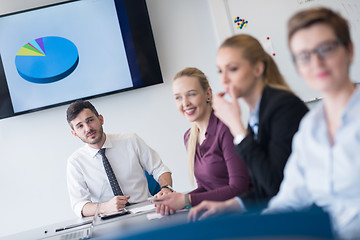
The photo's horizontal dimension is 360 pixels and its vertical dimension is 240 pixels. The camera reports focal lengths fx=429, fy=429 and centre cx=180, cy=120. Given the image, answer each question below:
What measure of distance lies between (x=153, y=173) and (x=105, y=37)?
1441 mm

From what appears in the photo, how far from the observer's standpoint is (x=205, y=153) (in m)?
2.16

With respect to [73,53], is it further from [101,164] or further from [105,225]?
[105,225]

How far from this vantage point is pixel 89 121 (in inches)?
118

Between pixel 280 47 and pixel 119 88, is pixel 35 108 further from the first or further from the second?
pixel 280 47

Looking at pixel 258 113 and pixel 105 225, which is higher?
pixel 258 113

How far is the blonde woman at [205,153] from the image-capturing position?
1.95 m

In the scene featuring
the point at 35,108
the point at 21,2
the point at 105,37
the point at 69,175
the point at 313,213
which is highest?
the point at 21,2

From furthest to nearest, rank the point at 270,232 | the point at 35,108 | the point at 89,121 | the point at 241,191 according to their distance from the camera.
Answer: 1. the point at 35,108
2. the point at 89,121
3. the point at 241,191
4. the point at 270,232

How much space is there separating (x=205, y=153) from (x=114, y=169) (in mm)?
1084

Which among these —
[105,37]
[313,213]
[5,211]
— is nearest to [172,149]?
[105,37]

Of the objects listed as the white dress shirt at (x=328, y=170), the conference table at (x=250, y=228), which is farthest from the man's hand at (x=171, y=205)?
the conference table at (x=250, y=228)

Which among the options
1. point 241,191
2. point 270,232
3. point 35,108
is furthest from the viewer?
point 35,108

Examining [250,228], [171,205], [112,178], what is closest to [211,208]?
[171,205]

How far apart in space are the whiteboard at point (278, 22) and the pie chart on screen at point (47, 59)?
1.46 meters
